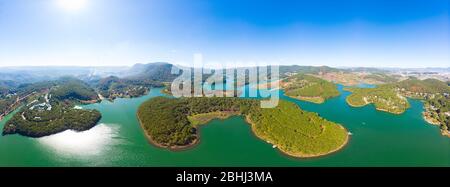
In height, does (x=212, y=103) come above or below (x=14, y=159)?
above

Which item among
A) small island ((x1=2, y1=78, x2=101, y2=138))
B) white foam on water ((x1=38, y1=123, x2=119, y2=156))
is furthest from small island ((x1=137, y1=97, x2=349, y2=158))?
small island ((x1=2, y1=78, x2=101, y2=138))

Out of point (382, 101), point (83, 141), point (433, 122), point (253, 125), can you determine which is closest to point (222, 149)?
point (253, 125)

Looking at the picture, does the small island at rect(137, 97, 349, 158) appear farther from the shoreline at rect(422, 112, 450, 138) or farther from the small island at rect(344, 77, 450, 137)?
the small island at rect(344, 77, 450, 137)

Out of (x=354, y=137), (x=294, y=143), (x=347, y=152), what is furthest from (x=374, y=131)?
(x=294, y=143)

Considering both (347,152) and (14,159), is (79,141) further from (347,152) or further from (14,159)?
(347,152)

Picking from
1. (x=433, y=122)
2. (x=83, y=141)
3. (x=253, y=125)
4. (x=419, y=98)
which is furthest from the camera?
(x=419, y=98)

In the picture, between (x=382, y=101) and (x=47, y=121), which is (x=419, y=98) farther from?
(x=47, y=121)
